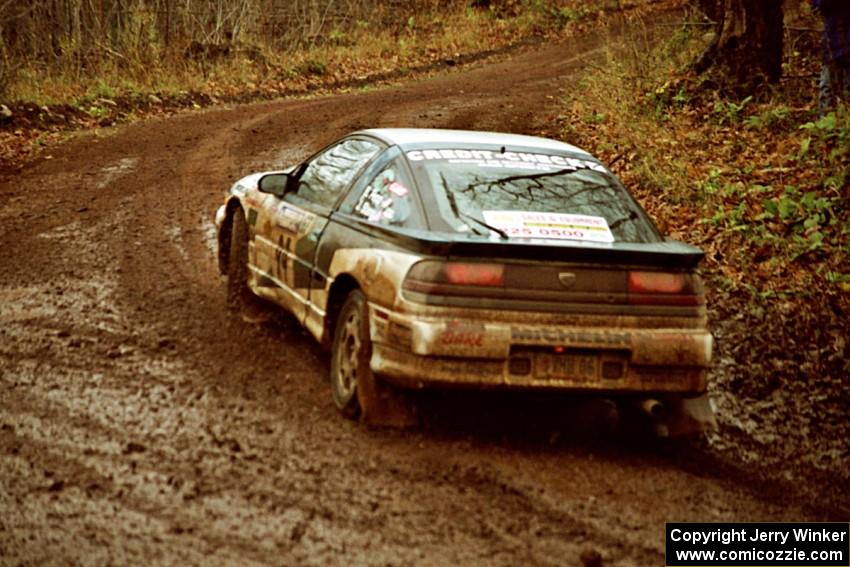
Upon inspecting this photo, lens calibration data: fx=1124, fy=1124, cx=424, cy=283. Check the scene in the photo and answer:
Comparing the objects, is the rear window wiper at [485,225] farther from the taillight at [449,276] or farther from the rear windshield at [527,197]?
the taillight at [449,276]

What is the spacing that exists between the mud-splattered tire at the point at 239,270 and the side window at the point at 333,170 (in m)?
0.76

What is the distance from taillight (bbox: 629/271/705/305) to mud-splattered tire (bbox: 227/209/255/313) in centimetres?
326

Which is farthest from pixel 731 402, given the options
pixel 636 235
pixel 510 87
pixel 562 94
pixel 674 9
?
pixel 674 9

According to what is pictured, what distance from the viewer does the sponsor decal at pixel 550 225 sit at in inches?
227

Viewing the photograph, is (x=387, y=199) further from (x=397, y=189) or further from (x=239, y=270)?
(x=239, y=270)

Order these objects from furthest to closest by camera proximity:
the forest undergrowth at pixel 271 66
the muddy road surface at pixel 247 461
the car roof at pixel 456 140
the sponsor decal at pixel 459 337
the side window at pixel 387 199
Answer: the forest undergrowth at pixel 271 66 → the car roof at pixel 456 140 → the side window at pixel 387 199 → the sponsor decal at pixel 459 337 → the muddy road surface at pixel 247 461

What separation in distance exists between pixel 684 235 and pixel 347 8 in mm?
18723

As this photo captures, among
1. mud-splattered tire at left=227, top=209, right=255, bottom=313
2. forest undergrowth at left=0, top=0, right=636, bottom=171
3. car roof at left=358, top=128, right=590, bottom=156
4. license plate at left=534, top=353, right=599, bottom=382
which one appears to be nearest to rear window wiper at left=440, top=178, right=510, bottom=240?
car roof at left=358, top=128, right=590, bottom=156

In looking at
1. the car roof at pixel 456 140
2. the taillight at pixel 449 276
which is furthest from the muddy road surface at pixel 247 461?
the car roof at pixel 456 140

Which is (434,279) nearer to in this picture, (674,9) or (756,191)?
(756,191)

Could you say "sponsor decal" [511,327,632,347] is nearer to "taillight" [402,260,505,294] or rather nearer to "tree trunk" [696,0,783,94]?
"taillight" [402,260,505,294]

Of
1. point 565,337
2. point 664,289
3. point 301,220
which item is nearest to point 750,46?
point 301,220

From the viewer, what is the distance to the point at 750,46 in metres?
13.6

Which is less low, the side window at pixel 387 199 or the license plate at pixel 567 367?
the side window at pixel 387 199
